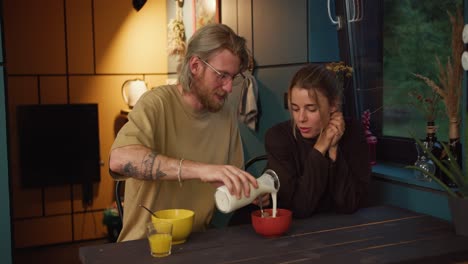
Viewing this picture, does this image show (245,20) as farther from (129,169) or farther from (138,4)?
(129,169)

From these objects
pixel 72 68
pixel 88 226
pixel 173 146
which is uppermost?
pixel 72 68

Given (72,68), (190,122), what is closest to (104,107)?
(72,68)

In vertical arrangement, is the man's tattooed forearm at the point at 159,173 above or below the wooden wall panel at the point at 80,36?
below

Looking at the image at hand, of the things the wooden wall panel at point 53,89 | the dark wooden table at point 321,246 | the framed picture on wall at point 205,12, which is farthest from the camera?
the wooden wall panel at point 53,89

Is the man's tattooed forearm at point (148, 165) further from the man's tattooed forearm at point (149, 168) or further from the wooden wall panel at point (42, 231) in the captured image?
the wooden wall panel at point (42, 231)

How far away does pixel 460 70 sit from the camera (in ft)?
6.37

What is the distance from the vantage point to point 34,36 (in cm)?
455

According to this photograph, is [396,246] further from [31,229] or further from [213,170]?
[31,229]

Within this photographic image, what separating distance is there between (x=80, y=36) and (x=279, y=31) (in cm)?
229

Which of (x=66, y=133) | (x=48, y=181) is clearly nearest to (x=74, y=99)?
(x=66, y=133)

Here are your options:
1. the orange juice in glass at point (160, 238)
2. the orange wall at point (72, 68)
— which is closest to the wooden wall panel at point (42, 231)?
the orange wall at point (72, 68)

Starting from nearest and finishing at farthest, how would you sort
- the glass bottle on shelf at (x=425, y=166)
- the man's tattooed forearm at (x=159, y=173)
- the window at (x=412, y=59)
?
the man's tattooed forearm at (x=159, y=173) < the glass bottle on shelf at (x=425, y=166) < the window at (x=412, y=59)

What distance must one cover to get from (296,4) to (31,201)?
300cm

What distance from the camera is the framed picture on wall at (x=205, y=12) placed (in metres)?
A: 4.13
